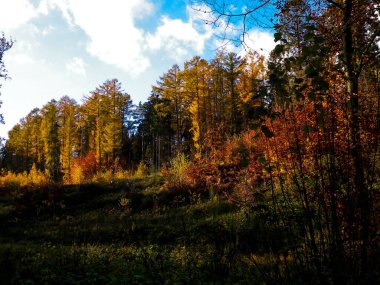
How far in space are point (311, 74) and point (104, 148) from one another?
122 ft

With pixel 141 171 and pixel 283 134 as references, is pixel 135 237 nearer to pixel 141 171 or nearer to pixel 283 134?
pixel 283 134

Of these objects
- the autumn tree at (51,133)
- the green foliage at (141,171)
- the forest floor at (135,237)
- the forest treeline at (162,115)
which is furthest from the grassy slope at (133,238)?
the autumn tree at (51,133)

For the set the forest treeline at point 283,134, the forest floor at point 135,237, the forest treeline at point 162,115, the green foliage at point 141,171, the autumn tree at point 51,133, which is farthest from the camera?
the autumn tree at point 51,133

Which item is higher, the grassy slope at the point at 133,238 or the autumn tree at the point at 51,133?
the autumn tree at the point at 51,133

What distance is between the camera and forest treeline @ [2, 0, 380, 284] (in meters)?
2.34

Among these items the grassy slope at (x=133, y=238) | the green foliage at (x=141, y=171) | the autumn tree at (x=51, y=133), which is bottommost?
the grassy slope at (x=133, y=238)

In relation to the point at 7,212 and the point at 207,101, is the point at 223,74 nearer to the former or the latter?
the point at 207,101

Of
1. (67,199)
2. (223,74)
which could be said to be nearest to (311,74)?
(67,199)

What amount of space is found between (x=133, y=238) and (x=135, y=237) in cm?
7

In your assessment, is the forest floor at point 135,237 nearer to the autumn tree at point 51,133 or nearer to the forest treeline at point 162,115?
the forest treeline at point 162,115

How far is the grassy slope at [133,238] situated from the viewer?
4.66 meters

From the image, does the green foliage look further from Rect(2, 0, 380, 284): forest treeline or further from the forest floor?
the forest floor

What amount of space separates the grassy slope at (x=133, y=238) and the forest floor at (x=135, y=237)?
0.9 inches

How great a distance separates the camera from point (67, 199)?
16.0 meters
